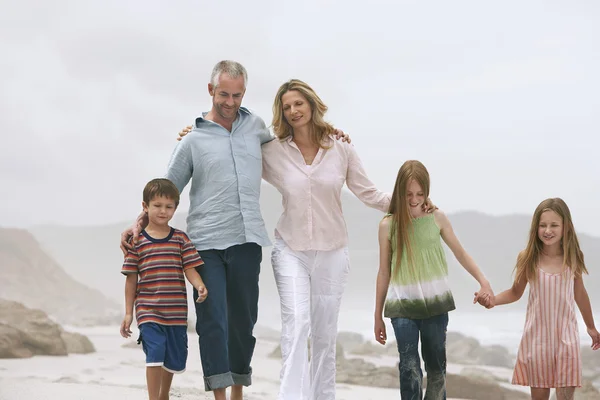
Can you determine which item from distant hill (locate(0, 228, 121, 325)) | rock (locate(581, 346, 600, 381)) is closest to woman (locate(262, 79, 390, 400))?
rock (locate(581, 346, 600, 381))

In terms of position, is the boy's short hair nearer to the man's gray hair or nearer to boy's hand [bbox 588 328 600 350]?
the man's gray hair

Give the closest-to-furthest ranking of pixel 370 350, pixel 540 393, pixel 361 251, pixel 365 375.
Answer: pixel 540 393
pixel 365 375
pixel 370 350
pixel 361 251

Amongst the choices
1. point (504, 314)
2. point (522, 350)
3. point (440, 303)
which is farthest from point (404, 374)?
point (504, 314)

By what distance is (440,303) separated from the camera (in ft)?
11.6

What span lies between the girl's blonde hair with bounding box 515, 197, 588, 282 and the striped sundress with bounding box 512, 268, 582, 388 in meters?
0.04

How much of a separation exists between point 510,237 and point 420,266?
11379 mm

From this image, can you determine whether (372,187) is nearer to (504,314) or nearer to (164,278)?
(164,278)

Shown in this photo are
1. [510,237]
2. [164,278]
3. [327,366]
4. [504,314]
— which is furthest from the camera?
[510,237]

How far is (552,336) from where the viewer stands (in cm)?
362

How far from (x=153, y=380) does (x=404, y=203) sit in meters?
1.32

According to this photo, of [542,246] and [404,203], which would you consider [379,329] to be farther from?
[542,246]

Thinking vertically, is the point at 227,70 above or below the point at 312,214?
above

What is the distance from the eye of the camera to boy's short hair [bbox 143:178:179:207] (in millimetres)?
3510

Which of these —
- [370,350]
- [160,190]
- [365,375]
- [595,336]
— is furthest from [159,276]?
[370,350]
